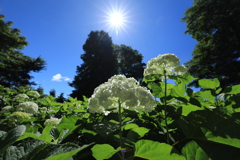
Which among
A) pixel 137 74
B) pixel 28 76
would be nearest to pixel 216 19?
pixel 137 74

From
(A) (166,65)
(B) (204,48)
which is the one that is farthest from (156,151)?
(B) (204,48)

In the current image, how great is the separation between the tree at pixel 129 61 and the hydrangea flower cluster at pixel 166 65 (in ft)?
101

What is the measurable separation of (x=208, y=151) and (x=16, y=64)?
1067 inches

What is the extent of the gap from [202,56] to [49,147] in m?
22.0

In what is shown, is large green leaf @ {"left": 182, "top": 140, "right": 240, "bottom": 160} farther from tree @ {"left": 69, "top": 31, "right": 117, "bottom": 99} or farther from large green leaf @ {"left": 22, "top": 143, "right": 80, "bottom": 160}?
tree @ {"left": 69, "top": 31, "right": 117, "bottom": 99}

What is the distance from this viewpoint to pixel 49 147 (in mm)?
564

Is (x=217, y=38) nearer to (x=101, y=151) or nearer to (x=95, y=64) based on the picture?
(x=95, y=64)

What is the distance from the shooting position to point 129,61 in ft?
113

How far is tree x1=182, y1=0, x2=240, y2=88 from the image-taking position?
17.5 metres

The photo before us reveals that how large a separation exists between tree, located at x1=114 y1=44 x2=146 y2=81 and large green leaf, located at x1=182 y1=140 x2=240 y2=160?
3201cm

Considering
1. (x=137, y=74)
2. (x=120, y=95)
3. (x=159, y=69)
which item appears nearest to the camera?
(x=120, y=95)

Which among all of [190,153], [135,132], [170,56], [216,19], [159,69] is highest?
[216,19]

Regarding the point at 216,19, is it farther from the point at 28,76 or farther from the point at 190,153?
the point at 28,76

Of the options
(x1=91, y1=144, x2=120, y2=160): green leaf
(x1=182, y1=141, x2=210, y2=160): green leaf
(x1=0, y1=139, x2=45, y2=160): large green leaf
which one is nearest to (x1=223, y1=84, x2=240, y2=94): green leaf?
(x1=182, y1=141, x2=210, y2=160): green leaf
